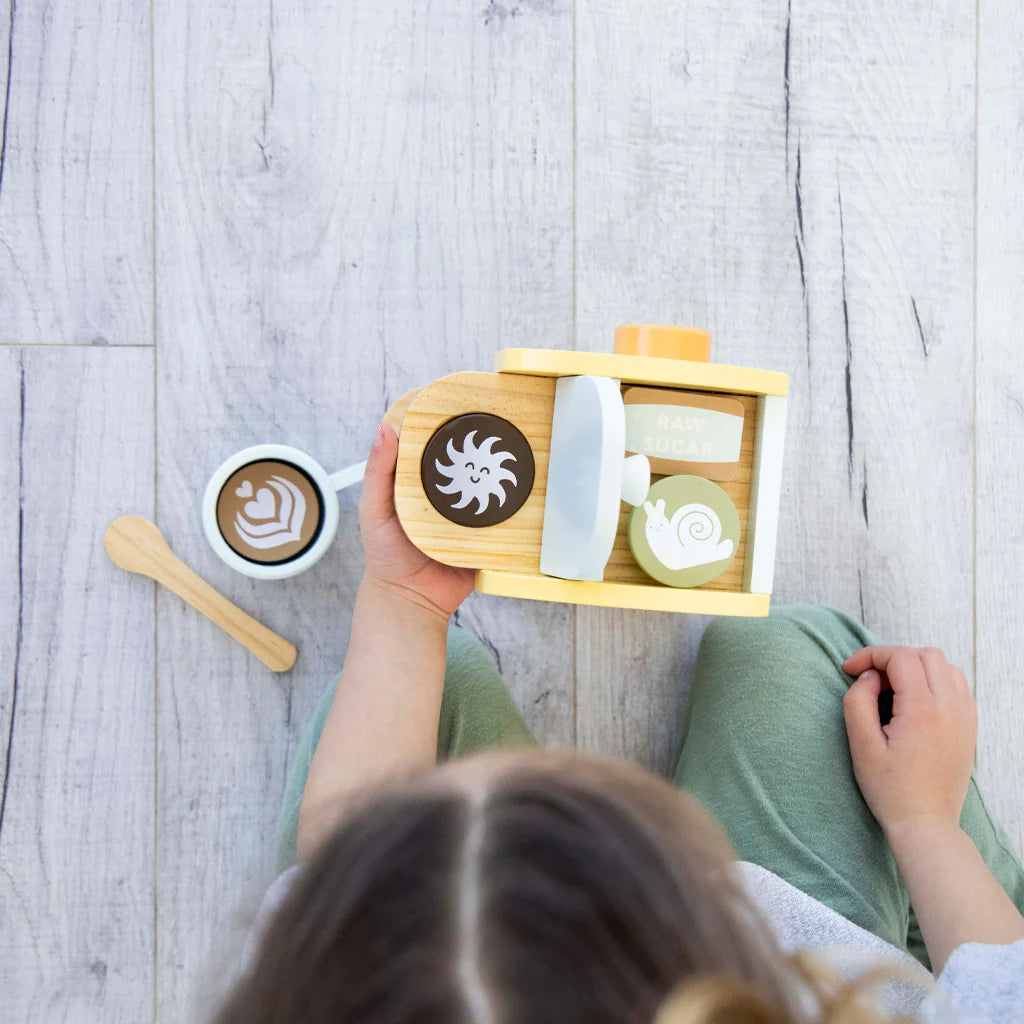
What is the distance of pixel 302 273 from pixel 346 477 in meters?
0.18

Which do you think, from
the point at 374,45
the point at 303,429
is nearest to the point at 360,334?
the point at 303,429

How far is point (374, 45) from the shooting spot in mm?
742

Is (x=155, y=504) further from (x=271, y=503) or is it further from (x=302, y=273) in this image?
(x=302, y=273)

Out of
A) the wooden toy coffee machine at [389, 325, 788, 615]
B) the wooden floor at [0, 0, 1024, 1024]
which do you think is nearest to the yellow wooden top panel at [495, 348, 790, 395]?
the wooden toy coffee machine at [389, 325, 788, 615]

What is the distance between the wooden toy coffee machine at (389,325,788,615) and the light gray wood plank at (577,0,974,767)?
0.20 metres

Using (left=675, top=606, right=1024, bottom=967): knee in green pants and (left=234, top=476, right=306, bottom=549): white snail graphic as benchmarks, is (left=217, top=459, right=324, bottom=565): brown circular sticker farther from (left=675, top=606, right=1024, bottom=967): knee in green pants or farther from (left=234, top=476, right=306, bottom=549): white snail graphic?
(left=675, top=606, right=1024, bottom=967): knee in green pants

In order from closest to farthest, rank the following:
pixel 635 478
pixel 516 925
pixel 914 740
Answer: pixel 516 925 < pixel 635 478 < pixel 914 740

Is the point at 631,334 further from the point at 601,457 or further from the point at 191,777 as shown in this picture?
the point at 191,777

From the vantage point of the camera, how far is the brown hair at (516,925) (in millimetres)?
358

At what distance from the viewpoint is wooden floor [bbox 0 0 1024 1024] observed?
29.0 inches

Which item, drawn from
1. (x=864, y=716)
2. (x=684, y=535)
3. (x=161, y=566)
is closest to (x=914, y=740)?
(x=864, y=716)

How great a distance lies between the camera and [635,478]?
0.55 metres

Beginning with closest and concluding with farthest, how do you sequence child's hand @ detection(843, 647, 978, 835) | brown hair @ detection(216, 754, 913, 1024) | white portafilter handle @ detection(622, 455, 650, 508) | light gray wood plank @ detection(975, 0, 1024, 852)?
brown hair @ detection(216, 754, 913, 1024)
white portafilter handle @ detection(622, 455, 650, 508)
child's hand @ detection(843, 647, 978, 835)
light gray wood plank @ detection(975, 0, 1024, 852)

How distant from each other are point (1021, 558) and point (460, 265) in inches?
22.0
